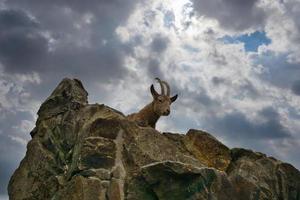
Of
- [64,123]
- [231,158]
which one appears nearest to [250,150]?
[231,158]

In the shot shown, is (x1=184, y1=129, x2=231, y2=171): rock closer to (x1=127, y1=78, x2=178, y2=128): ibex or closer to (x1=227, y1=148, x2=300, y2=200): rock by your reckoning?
(x1=227, y1=148, x2=300, y2=200): rock

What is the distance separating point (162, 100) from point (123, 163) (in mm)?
7440

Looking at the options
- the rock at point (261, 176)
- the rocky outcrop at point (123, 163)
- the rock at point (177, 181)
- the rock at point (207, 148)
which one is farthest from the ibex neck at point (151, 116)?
the rock at point (177, 181)

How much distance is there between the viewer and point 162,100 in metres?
32.6

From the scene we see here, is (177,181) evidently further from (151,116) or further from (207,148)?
(151,116)

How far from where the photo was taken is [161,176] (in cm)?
2500

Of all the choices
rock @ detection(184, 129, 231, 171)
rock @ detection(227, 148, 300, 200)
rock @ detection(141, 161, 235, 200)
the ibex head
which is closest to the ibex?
the ibex head

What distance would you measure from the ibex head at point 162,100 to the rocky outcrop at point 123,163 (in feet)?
7.45

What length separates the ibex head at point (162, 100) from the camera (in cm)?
3209

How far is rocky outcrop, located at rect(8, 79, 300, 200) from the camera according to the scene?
82.4 feet

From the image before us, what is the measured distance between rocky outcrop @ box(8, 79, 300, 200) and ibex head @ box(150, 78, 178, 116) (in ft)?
7.45

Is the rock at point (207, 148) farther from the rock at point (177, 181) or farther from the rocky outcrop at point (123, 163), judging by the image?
the rock at point (177, 181)

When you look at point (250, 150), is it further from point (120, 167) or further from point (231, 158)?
point (120, 167)

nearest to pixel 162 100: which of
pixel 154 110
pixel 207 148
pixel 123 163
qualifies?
pixel 154 110
